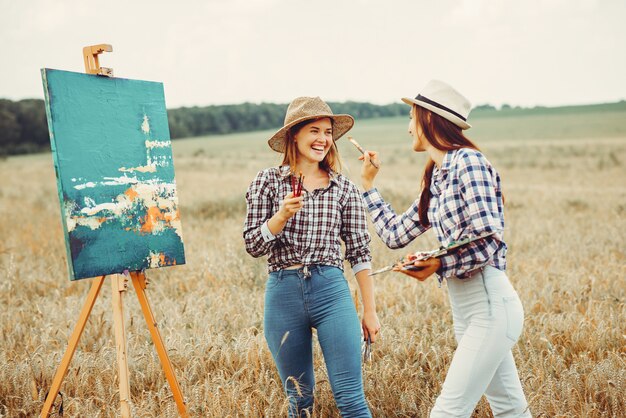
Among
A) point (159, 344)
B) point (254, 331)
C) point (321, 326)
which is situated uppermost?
point (321, 326)

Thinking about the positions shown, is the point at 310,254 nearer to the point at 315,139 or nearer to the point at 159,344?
the point at 315,139

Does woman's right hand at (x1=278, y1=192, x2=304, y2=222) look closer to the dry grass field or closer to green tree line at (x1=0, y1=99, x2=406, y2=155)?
the dry grass field

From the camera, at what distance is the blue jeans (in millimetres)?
2844

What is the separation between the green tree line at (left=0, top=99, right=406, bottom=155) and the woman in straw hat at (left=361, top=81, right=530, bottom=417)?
4702 centimetres

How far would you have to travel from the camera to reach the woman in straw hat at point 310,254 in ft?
9.37

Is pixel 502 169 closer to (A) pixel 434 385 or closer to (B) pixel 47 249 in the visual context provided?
(B) pixel 47 249

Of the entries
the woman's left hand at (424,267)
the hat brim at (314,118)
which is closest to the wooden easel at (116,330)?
the hat brim at (314,118)

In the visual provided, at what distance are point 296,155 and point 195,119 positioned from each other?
56476 millimetres

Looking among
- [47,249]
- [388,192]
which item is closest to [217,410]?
[47,249]

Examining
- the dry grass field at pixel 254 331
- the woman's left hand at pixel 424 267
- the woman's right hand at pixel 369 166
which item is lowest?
the dry grass field at pixel 254 331

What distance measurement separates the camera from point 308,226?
3006mm

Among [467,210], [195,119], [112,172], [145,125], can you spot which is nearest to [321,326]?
[467,210]

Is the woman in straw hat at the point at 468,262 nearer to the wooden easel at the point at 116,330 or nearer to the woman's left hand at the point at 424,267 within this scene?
the woman's left hand at the point at 424,267

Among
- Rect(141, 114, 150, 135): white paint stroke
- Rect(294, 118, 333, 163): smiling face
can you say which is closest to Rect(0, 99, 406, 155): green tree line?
Rect(141, 114, 150, 135): white paint stroke
